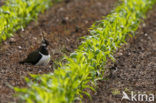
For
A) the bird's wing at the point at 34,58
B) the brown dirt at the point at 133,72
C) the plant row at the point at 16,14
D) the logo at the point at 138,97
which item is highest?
the plant row at the point at 16,14

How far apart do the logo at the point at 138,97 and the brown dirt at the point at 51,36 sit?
130 centimetres

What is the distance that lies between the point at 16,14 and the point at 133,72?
9.00ft

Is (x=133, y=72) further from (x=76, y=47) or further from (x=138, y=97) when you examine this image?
(x=76, y=47)

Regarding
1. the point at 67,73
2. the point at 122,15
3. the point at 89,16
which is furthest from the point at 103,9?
the point at 67,73

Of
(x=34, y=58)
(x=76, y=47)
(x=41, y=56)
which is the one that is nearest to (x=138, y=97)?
(x=41, y=56)

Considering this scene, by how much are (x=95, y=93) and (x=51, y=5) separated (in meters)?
4.86

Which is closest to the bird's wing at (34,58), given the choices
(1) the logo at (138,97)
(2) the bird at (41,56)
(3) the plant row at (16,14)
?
(2) the bird at (41,56)

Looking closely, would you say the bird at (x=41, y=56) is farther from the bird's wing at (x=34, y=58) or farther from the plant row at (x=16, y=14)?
the plant row at (x=16, y=14)

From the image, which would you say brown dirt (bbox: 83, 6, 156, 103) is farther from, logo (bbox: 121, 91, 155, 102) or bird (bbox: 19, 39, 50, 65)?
bird (bbox: 19, 39, 50, 65)

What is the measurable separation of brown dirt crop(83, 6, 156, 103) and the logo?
0.06 m

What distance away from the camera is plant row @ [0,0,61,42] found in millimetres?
5855

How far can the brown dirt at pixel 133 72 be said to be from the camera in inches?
173

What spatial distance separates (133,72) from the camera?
5.12m

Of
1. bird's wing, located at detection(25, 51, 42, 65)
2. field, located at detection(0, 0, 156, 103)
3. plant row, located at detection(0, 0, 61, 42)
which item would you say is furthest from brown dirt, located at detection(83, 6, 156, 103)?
plant row, located at detection(0, 0, 61, 42)
